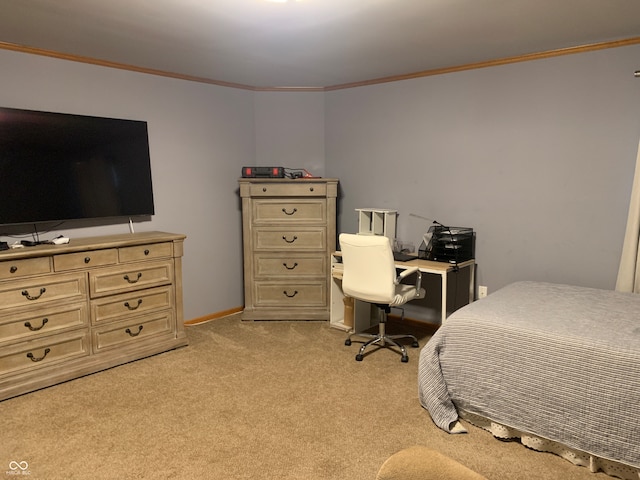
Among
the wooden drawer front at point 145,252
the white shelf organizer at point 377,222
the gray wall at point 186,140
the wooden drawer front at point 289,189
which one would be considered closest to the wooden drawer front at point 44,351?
the wooden drawer front at point 145,252

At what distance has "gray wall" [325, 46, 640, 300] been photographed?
3.41 metres

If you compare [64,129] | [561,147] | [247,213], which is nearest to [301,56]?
[247,213]

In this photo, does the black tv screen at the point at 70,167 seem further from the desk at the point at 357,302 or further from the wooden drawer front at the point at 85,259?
the desk at the point at 357,302

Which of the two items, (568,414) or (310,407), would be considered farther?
(310,407)

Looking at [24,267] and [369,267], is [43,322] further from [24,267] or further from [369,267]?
[369,267]

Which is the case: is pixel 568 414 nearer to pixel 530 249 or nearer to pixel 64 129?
pixel 530 249

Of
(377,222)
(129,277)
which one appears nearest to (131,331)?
(129,277)

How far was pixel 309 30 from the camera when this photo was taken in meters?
3.04

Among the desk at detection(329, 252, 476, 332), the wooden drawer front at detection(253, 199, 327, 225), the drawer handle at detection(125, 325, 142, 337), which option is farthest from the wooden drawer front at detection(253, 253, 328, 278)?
the drawer handle at detection(125, 325, 142, 337)

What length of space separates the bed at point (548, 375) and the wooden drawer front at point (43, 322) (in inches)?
90.8

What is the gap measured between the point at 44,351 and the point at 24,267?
1.87 feet

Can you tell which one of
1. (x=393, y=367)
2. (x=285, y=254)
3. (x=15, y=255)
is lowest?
(x=393, y=367)

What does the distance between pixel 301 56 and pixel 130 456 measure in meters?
2.92

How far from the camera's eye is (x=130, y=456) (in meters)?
2.38
